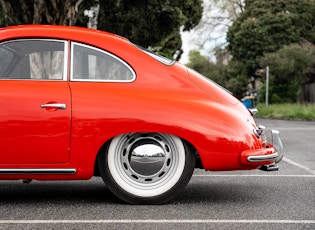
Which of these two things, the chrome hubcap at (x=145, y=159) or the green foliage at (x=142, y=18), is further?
the green foliage at (x=142, y=18)

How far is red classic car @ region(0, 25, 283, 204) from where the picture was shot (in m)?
5.35

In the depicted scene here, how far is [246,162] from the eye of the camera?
545cm

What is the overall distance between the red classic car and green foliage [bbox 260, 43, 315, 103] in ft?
106

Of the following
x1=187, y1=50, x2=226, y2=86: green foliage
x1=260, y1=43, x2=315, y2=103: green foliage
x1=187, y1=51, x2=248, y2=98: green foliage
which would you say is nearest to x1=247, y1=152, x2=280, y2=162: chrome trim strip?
x1=260, y1=43, x2=315, y2=103: green foliage

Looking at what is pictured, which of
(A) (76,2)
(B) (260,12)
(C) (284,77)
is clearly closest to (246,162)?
(A) (76,2)

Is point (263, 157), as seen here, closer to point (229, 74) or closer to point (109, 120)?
point (109, 120)

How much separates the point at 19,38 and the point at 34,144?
96cm

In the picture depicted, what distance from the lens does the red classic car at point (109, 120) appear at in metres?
5.35

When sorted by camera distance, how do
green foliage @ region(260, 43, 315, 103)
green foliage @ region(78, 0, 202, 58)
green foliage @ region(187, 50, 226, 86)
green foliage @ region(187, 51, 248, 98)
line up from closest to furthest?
green foliage @ region(78, 0, 202, 58) < green foliage @ region(260, 43, 315, 103) < green foliage @ region(187, 51, 248, 98) < green foliage @ region(187, 50, 226, 86)

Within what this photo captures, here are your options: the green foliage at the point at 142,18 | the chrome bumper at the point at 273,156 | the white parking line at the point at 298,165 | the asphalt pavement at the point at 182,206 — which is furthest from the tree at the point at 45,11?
the chrome bumper at the point at 273,156

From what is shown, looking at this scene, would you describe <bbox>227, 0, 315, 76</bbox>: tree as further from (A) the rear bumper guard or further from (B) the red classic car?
(B) the red classic car

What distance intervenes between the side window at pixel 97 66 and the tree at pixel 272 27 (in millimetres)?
39768

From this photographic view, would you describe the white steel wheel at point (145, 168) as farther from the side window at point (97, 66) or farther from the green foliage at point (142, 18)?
the green foliage at point (142, 18)

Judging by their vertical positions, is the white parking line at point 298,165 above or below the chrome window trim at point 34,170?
below
